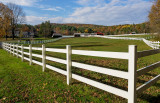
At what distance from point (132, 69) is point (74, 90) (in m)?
2.43

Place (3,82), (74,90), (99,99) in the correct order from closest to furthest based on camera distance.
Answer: (99,99) → (74,90) → (3,82)

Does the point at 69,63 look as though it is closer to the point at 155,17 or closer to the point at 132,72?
the point at 132,72

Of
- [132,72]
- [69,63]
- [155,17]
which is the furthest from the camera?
[155,17]

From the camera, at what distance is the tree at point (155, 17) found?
29548 millimetres

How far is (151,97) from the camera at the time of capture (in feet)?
13.2

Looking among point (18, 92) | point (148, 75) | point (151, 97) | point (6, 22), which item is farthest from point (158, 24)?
point (6, 22)

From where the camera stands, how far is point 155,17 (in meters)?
29.8

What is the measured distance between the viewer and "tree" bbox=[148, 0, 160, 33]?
29548 mm

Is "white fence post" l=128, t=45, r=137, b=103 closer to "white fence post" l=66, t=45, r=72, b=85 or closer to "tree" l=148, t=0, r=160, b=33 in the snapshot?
"white fence post" l=66, t=45, r=72, b=85

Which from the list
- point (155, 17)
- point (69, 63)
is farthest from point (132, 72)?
point (155, 17)

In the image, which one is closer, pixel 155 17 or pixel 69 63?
pixel 69 63

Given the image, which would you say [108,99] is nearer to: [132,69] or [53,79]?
[132,69]

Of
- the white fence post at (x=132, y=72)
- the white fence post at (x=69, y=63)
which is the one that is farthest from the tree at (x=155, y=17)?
the white fence post at (x=132, y=72)

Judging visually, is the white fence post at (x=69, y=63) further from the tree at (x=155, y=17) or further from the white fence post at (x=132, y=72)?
the tree at (x=155, y=17)
